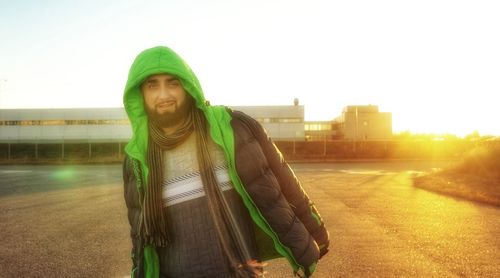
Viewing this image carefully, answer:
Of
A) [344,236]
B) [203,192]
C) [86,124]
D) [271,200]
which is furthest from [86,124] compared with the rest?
[271,200]

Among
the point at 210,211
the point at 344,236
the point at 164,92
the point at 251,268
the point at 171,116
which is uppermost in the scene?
the point at 164,92

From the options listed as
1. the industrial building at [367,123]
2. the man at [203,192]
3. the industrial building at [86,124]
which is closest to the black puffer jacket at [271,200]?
the man at [203,192]

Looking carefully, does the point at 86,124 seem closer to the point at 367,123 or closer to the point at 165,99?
the point at 367,123

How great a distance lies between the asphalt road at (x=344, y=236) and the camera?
18.1ft

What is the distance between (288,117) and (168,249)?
172 ft

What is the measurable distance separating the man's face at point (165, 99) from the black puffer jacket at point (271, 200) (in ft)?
0.83

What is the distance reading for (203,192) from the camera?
2.26m

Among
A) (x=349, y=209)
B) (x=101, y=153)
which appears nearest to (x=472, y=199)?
(x=349, y=209)

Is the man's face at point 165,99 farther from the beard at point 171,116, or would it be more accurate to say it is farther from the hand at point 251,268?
the hand at point 251,268

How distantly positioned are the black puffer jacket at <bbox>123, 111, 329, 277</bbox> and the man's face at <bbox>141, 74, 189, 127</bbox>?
0.25 metres

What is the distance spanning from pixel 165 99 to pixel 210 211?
58 cm

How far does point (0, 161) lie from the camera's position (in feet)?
115

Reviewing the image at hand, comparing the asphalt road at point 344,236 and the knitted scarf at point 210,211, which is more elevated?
the knitted scarf at point 210,211

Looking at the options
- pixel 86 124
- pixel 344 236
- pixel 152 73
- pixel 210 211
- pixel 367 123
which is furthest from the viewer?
pixel 367 123
